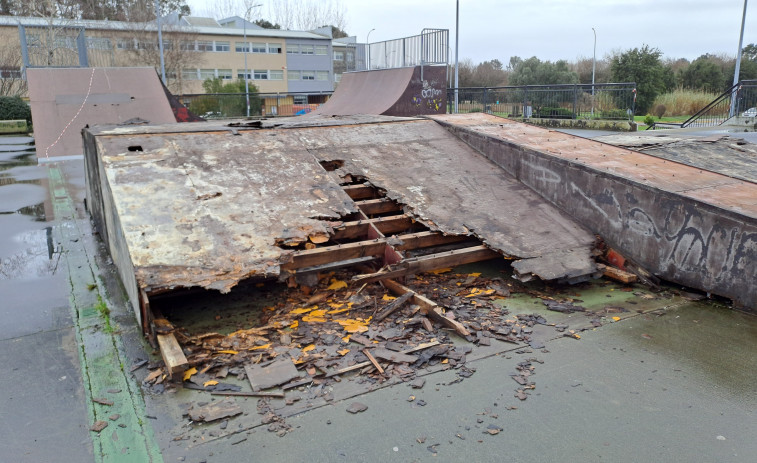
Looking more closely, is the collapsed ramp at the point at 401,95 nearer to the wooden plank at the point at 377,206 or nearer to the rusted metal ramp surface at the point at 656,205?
the rusted metal ramp surface at the point at 656,205

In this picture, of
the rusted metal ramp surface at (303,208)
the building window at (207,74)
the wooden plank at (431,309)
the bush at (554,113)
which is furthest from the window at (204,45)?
the wooden plank at (431,309)

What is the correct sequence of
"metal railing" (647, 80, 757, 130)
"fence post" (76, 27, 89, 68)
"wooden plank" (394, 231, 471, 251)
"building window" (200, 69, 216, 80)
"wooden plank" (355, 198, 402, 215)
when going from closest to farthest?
"wooden plank" (394, 231, 471, 251) → "wooden plank" (355, 198, 402, 215) → "metal railing" (647, 80, 757, 130) → "fence post" (76, 27, 89, 68) → "building window" (200, 69, 216, 80)

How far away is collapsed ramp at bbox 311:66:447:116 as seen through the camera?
14.7 m

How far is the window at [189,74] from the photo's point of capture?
157 ft

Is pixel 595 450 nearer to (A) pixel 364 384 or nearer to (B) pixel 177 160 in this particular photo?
(A) pixel 364 384

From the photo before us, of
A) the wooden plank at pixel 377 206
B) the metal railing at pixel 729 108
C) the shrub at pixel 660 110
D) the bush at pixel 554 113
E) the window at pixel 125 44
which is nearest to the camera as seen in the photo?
the wooden plank at pixel 377 206

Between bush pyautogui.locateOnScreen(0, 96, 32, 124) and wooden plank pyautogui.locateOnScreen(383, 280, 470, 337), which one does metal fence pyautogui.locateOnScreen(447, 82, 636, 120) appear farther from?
bush pyautogui.locateOnScreen(0, 96, 32, 124)

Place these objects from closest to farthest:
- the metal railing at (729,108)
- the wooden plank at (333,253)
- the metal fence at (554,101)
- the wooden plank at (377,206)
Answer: the wooden plank at (333,253) → the wooden plank at (377,206) → the metal railing at (729,108) → the metal fence at (554,101)

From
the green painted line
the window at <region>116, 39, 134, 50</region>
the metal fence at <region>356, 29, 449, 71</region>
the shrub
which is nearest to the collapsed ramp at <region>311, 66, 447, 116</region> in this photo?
the metal fence at <region>356, 29, 449, 71</region>

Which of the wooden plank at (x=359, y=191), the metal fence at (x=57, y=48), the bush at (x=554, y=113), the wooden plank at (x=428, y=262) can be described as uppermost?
the metal fence at (x=57, y=48)

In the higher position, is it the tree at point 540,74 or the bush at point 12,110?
the tree at point 540,74

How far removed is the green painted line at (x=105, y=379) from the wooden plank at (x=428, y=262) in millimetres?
2181

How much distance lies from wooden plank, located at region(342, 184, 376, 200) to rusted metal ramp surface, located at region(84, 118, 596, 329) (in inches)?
0.7

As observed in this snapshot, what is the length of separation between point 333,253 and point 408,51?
13.0 metres
